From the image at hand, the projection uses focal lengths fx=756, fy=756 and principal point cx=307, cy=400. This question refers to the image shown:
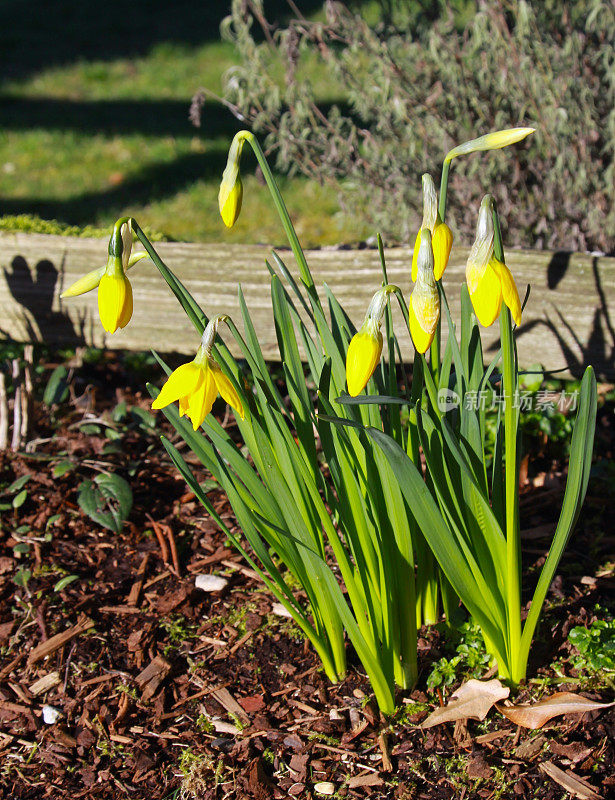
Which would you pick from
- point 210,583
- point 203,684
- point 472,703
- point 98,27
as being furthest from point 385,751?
point 98,27

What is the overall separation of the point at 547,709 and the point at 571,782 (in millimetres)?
161

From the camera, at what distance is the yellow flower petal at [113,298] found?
1.29 meters

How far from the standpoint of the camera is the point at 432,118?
324 cm

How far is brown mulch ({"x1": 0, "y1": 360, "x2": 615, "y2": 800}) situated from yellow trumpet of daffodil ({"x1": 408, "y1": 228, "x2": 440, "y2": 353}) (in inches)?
38.8

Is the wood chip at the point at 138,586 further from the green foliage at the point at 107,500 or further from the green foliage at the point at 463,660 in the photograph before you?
the green foliage at the point at 463,660

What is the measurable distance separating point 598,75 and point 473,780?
2812 millimetres

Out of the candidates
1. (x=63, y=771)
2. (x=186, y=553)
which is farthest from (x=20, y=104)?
(x=63, y=771)

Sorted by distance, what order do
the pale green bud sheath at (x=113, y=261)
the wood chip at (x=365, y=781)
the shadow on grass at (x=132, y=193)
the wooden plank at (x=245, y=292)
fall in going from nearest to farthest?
the pale green bud sheath at (x=113, y=261) → the wood chip at (x=365, y=781) → the wooden plank at (x=245, y=292) → the shadow on grass at (x=132, y=193)

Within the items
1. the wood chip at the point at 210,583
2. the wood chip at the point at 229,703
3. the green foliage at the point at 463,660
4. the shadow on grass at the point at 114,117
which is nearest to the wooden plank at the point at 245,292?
the wood chip at the point at 210,583

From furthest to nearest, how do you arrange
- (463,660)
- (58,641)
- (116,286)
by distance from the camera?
1. (58,641)
2. (463,660)
3. (116,286)

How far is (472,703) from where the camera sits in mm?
1716

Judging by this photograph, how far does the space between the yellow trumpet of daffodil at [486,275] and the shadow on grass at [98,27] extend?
7.81 m

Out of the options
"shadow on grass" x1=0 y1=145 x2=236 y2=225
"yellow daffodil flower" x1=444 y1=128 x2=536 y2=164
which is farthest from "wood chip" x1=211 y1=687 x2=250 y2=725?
"shadow on grass" x1=0 y1=145 x2=236 y2=225

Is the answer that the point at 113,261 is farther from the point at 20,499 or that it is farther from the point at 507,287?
the point at 20,499
